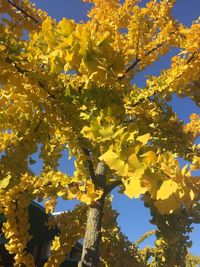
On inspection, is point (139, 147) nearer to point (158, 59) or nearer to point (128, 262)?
point (158, 59)

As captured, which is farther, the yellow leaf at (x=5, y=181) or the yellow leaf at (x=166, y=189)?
the yellow leaf at (x=5, y=181)

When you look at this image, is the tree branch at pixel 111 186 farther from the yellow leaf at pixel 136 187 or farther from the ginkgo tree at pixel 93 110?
the yellow leaf at pixel 136 187

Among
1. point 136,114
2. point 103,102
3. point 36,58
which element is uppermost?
point 136,114

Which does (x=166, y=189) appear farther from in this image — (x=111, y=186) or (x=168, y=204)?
(x=111, y=186)

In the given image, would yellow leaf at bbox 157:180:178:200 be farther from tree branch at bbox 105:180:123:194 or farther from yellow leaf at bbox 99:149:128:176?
tree branch at bbox 105:180:123:194

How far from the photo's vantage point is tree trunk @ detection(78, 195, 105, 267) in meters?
5.36

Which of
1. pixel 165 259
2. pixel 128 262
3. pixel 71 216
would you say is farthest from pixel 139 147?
pixel 165 259

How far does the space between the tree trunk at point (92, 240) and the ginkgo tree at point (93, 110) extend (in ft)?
0.05

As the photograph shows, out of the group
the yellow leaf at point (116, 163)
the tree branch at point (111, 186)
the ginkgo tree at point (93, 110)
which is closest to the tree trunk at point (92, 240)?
the ginkgo tree at point (93, 110)

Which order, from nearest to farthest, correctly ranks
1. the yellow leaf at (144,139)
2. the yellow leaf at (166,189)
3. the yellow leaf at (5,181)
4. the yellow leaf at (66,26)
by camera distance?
the yellow leaf at (166,189)
the yellow leaf at (144,139)
the yellow leaf at (66,26)
the yellow leaf at (5,181)

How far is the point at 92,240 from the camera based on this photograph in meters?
5.45

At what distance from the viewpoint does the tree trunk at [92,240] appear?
17.6 feet

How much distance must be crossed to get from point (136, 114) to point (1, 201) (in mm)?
2131

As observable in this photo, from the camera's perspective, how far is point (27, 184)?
14.8ft
